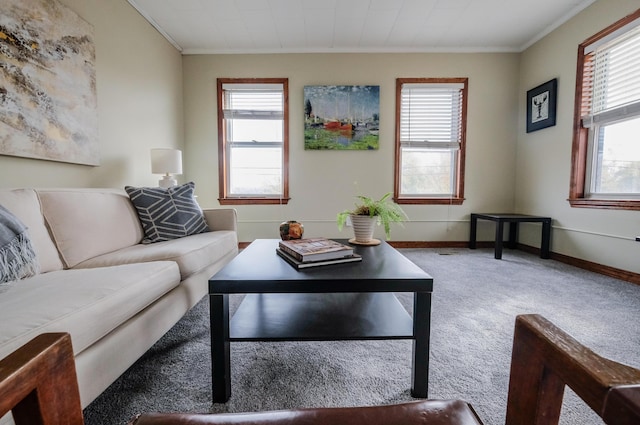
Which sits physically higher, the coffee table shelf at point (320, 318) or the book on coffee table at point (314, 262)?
the book on coffee table at point (314, 262)

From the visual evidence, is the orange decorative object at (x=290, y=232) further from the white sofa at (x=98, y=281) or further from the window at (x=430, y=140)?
the window at (x=430, y=140)

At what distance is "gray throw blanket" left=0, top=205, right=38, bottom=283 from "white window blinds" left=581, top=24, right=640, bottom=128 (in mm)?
4033

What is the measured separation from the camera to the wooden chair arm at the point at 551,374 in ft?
1.08

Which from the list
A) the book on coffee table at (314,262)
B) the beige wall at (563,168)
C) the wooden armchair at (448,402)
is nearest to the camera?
the wooden armchair at (448,402)

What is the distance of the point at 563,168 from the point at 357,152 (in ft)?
7.23

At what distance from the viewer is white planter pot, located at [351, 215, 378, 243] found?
63.8 inches

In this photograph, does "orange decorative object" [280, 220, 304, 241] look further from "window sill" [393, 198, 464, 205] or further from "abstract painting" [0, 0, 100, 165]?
"window sill" [393, 198, 464, 205]

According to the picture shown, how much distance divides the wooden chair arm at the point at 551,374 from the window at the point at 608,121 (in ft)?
9.20

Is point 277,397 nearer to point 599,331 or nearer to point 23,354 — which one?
point 23,354

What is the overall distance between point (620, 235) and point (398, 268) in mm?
2550

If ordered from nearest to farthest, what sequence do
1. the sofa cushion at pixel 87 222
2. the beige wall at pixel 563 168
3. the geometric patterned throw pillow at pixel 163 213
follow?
the sofa cushion at pixel 87 222, the geometric patterned throw pillow at pixel 163 213, the beige wall at pixel 563 168

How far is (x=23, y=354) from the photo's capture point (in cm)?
37

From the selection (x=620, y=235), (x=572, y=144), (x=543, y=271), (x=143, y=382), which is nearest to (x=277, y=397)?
(x=143, y=382)

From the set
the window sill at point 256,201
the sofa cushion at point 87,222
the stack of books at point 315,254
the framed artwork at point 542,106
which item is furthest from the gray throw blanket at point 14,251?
the framed artwork at point 542,106
